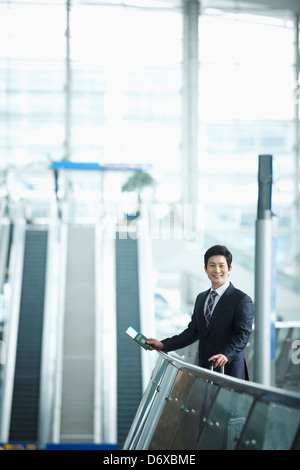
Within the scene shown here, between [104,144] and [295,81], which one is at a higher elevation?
[295,81]

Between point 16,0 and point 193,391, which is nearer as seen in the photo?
point 193,391

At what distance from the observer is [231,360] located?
12.3 feet

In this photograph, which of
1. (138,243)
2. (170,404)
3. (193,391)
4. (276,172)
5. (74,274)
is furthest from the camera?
(138,243)

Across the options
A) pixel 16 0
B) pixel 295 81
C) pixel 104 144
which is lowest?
pixel 104 144

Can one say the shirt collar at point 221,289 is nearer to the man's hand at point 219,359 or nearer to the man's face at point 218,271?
the man's face at point 218,271

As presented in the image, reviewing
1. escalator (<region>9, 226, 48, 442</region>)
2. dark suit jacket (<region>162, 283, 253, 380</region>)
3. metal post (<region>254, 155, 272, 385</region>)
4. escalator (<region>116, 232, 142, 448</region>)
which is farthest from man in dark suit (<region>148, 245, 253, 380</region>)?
escalator (<region>9, 226, 48, 442</region>)

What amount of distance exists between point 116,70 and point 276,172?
19857 mm

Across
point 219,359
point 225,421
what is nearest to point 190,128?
point 219,359

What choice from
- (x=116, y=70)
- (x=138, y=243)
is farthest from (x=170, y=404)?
(x=116, y=70)

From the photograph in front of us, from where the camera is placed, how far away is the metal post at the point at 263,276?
512 centimetres

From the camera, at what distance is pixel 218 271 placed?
12.5 ft

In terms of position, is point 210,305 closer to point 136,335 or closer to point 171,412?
point 136,335

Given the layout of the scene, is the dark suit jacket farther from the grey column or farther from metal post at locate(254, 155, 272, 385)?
the grey column

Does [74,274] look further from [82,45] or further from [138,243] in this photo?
[82,45]
